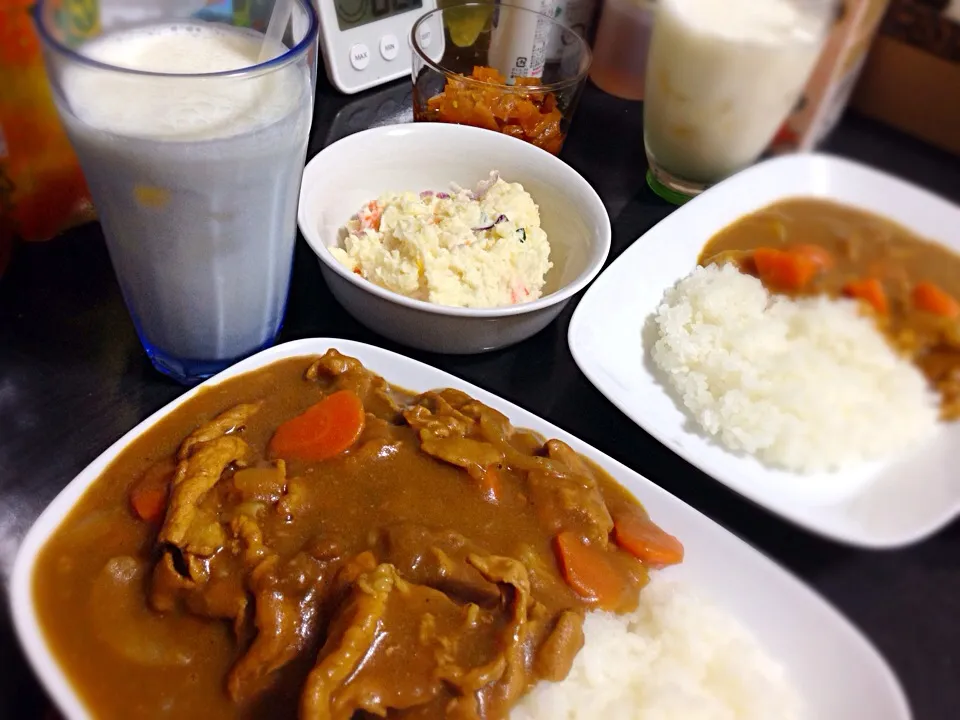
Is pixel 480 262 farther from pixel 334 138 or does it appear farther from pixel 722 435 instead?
pixel 334 138

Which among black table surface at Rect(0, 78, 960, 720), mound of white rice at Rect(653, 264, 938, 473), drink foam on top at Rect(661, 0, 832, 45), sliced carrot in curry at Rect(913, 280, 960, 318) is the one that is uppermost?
drink foam on top at Rect(661, 0, 832, 45)

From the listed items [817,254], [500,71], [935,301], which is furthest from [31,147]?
[935,301]

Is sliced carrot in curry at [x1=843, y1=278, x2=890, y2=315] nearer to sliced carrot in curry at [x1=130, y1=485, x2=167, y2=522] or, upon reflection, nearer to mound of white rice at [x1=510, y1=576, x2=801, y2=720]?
mound of white rice at [x1=510, y1=576, x2=801, y2=720]

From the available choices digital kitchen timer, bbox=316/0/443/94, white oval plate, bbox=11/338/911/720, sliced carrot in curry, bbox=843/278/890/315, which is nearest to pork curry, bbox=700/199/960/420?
sliced carrot in curry, bbox=843/278/890/315

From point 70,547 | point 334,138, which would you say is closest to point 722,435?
point 70,547

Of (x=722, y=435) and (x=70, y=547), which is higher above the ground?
(x=722, y=435)

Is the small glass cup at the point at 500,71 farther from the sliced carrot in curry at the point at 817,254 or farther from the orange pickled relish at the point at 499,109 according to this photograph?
the sliced carrot in curry at the point at 817,254
